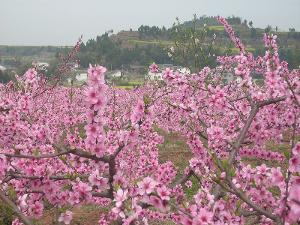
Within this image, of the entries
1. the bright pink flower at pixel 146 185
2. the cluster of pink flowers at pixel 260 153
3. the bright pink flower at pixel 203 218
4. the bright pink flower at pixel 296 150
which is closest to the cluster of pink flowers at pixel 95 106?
the bright pink flower at pixel 146 185

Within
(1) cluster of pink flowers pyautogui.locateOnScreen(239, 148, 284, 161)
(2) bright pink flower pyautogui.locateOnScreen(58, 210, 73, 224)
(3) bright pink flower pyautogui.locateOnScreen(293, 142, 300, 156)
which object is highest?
(3) bright pink flower pyautogui.locateOnScreen(293, 142, 300, 156)

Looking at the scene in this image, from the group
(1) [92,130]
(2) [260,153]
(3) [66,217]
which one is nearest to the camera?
(1) [92,130]

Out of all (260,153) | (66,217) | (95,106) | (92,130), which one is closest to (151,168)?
(260,153)

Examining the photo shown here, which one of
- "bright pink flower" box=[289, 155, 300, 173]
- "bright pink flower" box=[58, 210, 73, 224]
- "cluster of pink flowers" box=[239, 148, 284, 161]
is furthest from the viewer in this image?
"cluster of pink flowers" box=[239, 148, 284, 161]

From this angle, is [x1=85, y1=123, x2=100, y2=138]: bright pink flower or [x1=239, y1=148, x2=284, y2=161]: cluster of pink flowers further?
[x1=239, y1=148, x2=284, y2=161]: cluster of pink flowers

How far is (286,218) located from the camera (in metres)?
3.09

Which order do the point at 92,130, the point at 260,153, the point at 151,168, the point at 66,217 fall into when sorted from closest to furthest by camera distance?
the point at 92,130 < the point at 66,217 < the point at 260,153 < the point at 151,168

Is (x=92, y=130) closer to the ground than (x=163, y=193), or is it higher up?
higher up

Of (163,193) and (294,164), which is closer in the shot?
(294,164)

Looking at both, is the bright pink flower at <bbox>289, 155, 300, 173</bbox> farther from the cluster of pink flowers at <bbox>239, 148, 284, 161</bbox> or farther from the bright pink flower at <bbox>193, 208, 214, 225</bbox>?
the cluster of pink flowers at <bbox>239, 148, 284, 161</bbox>

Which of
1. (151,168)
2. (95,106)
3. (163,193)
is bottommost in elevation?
(151,168)

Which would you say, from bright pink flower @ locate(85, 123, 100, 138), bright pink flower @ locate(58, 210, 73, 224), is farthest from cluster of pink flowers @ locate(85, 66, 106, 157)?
bright pink flower @ locate(58, 210, 73, 224)

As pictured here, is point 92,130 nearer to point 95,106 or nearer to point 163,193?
point 95,106

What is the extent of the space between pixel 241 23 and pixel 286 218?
602 feet
